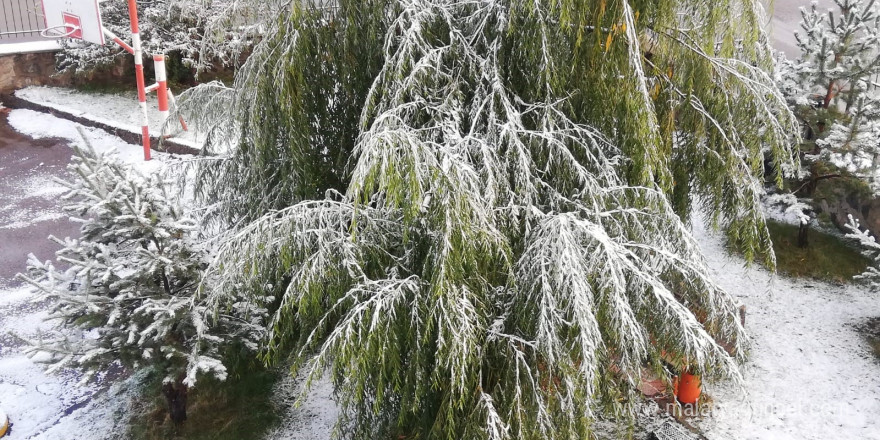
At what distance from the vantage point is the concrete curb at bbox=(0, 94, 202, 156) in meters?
10.4

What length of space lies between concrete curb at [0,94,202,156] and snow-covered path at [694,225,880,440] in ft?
25.7

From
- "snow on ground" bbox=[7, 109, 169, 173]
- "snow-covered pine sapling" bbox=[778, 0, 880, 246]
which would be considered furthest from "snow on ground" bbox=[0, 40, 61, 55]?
"snow-covered pine sapling" bbox=[778, 0, 880, 246]

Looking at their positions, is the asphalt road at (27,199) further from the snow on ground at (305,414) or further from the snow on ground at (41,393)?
the snow on ground at (305,414)

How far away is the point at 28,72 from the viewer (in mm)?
12672

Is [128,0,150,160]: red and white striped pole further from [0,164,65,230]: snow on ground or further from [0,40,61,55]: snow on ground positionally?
[0,40,61,55]: snow on ground

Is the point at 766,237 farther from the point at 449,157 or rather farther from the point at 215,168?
the point at 215,168

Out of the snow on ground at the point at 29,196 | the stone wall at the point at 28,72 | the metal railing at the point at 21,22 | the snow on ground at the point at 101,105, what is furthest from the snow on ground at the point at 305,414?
the metal railing at the point at 21,22

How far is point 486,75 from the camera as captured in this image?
3.98m

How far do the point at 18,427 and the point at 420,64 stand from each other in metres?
5.08

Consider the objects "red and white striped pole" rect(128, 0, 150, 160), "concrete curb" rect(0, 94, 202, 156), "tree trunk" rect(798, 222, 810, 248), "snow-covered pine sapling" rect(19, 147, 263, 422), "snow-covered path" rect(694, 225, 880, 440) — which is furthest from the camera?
"concrete curb" rect(0, 94, 202, 156)

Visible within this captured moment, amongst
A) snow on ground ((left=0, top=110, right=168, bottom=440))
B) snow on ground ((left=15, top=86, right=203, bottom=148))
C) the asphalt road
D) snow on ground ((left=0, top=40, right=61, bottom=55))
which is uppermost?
snow on ground ((left=0, top=40, right=61, bottom=55))

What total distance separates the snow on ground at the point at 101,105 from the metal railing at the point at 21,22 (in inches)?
40.2

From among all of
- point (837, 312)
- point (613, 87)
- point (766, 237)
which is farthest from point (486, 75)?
point (837, 312)

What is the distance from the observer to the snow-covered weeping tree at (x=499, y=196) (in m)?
3.29
